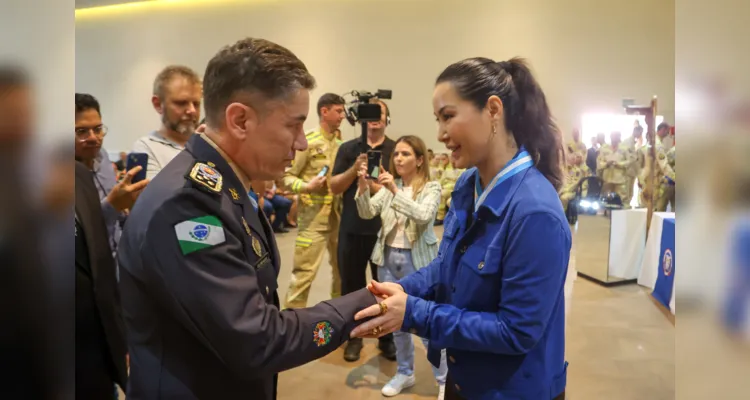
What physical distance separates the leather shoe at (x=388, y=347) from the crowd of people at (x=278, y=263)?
1.96m

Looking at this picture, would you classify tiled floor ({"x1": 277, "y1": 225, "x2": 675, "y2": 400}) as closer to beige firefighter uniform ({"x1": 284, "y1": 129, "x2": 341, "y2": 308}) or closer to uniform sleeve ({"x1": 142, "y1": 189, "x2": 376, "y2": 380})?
beige firefighter uniform ({"x1": 284, "y1": 129, "x2": 341, "y2": 308})

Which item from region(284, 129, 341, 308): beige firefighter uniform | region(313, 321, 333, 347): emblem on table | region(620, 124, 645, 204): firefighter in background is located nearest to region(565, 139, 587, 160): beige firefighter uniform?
region(620, 124, 645, 204): firefighter in background

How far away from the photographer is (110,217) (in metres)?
2.12

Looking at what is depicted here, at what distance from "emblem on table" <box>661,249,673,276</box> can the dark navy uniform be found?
384 centimetres

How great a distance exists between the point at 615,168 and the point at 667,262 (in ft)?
13.4

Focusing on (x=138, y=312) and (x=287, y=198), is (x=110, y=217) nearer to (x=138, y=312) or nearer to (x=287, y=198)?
(x=138, y=312)

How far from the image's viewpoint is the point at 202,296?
783mm

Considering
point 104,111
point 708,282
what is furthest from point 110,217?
point 104,111

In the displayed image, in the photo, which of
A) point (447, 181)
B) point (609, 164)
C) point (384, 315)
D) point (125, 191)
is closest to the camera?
point (384, 315)

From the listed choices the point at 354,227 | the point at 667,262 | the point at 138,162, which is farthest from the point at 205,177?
the point at 667,262

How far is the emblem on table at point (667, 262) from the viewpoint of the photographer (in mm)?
3861

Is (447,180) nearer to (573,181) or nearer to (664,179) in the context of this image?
(573,181)

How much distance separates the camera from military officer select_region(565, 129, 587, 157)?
787cm

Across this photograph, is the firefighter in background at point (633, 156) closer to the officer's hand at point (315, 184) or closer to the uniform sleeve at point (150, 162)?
the officer's hand at point (315, 184)
